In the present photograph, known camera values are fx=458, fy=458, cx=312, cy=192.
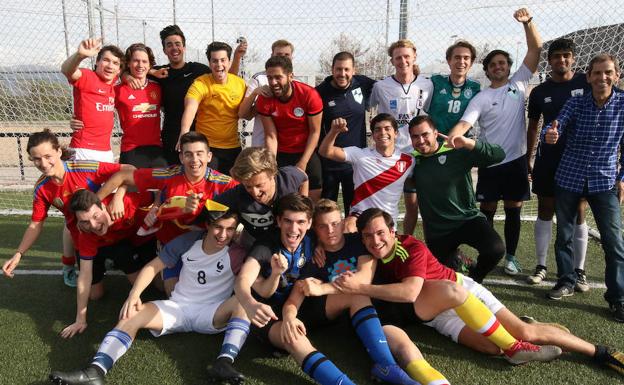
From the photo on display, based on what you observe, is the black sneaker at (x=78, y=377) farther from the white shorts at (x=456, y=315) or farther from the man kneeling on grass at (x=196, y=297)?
the white shorts at (x=456, y=315)

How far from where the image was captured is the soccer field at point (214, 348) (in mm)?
2457

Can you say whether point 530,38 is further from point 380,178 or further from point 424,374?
point 424,374

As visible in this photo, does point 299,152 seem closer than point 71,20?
Yes

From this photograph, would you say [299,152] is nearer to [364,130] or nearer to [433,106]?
[364,130]

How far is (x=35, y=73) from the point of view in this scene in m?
6.43

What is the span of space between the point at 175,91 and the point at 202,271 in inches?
78.1

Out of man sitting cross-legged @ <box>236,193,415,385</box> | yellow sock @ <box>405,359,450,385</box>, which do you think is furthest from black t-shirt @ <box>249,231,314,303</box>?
yellow sock @ <box>405,359,450,385</box>

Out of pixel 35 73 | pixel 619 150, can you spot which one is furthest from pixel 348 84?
pixel 35 73

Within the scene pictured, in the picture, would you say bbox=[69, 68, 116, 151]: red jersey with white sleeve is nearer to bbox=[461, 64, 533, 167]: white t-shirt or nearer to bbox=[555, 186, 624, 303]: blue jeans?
bbox=[461, 64, 533, 167]: white t-shirt

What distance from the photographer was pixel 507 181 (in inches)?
154

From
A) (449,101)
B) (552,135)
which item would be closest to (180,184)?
(449,101)

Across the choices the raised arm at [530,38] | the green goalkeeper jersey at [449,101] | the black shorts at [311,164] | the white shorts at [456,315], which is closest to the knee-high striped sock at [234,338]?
the white shorts at [456,315]

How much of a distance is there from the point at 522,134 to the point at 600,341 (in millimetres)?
1782

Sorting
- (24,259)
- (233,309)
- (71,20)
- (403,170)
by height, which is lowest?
(24,259)
